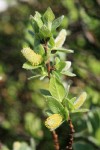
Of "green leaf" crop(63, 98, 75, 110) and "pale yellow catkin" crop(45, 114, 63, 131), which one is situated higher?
"green leaf" crop(63, 98, 75, 110)

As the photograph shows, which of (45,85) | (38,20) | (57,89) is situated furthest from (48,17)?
(45,85)

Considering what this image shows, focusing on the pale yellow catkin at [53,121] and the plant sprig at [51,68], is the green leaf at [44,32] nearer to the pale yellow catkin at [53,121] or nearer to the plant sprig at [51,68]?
the plant sprig at [51,68]

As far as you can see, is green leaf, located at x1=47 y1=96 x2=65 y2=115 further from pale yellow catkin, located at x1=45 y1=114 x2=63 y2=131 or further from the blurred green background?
the blurred green background

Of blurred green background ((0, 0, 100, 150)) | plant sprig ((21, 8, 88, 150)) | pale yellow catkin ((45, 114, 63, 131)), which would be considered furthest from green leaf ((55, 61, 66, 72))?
blurred green background ((0, 0, 100, 150))

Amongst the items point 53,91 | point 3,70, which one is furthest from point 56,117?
point 3,70

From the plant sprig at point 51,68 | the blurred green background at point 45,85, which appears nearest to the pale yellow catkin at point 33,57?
the plant sprig at point 51,68

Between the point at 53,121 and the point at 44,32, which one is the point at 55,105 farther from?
the point at 44,32

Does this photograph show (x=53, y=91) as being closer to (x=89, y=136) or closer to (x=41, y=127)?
(x=89, y=136)
